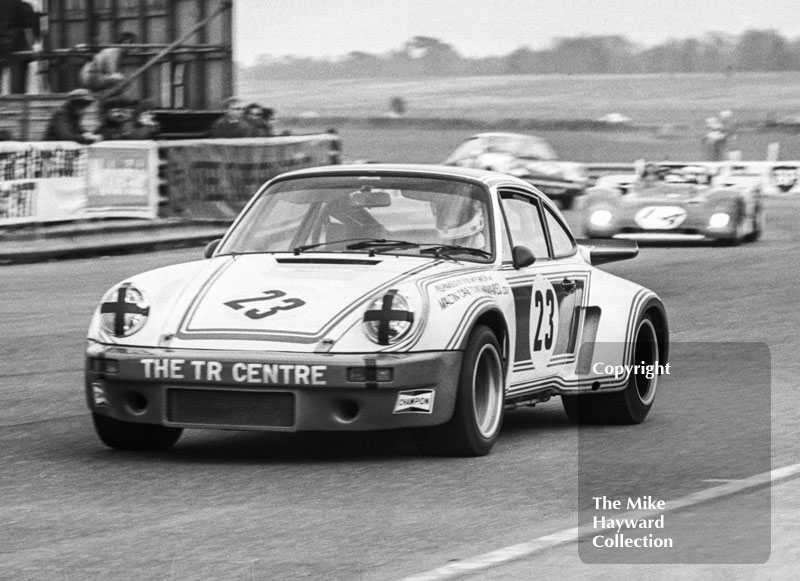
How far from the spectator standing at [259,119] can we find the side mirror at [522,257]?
70.5 feet

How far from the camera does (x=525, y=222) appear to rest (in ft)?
27.4

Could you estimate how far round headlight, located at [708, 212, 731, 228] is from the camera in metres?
21.6

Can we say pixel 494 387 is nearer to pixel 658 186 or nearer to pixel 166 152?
pixel 658 186

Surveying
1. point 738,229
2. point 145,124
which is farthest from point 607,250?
point 145,124

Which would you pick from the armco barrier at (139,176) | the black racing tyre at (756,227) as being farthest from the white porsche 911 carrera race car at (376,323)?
the black racing tyre at (756,227)

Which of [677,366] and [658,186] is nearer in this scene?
[677,366]

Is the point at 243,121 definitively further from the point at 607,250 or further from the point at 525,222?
the point at 525,222

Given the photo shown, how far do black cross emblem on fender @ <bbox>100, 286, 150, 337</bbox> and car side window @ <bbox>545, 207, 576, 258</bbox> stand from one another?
2.29 meters

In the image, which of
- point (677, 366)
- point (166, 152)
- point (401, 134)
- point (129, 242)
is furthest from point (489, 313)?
point (401, 134)

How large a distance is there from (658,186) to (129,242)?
22.3 ft

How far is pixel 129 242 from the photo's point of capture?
21.6 m

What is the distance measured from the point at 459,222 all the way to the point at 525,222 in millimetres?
575

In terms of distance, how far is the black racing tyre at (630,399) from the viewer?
27.8 feet

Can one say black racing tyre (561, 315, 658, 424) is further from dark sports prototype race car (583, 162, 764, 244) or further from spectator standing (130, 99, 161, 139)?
spectator standing (130, 99, 161, 139)
